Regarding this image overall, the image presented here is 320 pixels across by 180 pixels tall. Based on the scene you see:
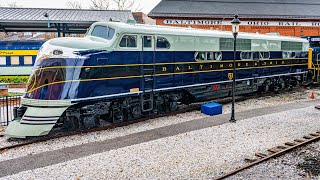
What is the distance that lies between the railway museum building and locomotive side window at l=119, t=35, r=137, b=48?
61.5 feet

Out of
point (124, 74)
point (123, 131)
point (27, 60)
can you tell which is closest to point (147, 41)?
point (124, 74)

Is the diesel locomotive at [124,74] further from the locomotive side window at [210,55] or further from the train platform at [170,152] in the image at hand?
the train platform at [170,152]

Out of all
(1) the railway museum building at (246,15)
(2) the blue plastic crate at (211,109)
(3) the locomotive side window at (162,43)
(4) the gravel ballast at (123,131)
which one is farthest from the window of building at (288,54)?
(1) the railway museum building at (246,15)

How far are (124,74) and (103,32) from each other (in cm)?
200

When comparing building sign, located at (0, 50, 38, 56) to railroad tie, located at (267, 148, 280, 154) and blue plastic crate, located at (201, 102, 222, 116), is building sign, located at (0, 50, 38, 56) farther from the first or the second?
railroad tie, located at (267, 148, 280, 154)

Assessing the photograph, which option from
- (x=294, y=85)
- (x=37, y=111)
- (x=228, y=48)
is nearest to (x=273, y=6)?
(x=294, y=85)

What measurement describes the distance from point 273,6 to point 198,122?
2942 cm

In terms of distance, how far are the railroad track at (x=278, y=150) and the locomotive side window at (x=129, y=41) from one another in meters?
6.42

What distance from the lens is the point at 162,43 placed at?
13.9m

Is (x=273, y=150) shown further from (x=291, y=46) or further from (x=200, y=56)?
(x=291, y=46)

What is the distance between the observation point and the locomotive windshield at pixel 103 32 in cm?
1246

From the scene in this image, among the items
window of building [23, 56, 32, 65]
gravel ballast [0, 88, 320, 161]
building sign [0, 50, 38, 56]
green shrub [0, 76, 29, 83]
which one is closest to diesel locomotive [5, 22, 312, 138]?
gravel ballast [0, 88, 320, 161]

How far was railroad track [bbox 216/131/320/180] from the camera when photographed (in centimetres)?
840

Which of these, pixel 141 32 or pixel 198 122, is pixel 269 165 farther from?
pixel 141 32
